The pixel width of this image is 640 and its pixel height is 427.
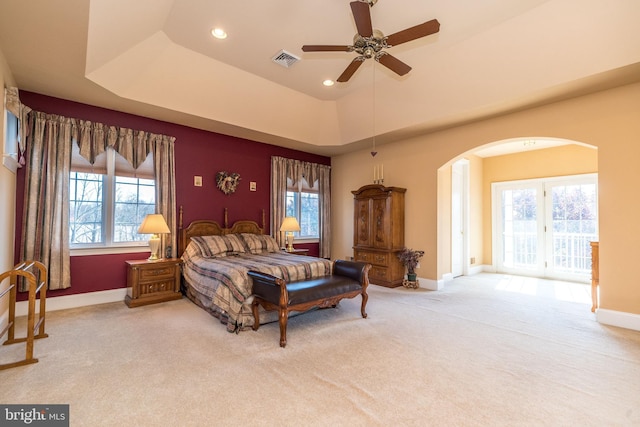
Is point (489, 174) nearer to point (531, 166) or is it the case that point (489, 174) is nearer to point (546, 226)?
point (531, 166)

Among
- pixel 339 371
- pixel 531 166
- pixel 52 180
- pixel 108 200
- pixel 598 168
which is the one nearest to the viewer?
pixel 339 371

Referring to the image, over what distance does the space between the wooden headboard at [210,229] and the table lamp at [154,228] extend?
0.45 metres

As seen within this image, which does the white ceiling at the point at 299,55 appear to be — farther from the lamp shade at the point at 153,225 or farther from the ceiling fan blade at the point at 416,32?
the lamp shade at the point at 153,225

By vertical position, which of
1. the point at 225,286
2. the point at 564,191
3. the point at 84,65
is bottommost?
the point at 225,286

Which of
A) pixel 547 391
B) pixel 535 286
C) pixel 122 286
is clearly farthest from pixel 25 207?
pixel 535 286

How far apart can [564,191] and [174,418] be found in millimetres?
7377

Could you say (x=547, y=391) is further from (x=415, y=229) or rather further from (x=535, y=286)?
(x=535, y=286)

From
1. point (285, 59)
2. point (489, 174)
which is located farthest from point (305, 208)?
point (489, 174)

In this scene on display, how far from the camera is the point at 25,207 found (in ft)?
11.9

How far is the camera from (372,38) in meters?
2.65

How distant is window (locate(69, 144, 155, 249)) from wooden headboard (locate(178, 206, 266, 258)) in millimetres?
529

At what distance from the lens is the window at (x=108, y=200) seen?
4094 millimetres

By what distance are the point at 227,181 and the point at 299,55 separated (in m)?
2.58

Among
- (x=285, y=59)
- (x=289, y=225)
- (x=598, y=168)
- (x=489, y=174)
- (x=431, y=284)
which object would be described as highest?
(x=285, y=59)
